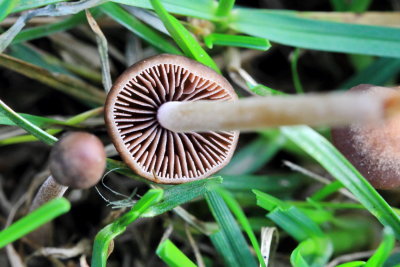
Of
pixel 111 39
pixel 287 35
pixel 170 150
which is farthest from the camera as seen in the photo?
pixel 111 39

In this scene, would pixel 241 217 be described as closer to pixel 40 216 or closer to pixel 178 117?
pixel 178 117

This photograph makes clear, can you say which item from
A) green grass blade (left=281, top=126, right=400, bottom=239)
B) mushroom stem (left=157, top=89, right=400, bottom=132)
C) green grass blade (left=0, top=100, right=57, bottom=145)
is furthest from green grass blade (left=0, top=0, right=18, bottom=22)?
green grass blade (left=281, top=126, right=400, bottom=239)

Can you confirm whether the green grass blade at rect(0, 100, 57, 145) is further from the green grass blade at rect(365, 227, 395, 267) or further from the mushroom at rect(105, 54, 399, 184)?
the green grass blade at rect(365, 227, 395, 267)

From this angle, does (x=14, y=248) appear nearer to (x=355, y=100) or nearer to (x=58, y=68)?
(x=58, y=68)

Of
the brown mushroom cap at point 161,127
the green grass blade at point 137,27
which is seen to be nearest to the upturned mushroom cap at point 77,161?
the brown mushroom cap at point 161,127

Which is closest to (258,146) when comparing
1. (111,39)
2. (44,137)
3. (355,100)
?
(111,39)

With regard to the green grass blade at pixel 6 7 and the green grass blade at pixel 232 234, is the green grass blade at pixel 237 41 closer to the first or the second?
the green grass blade at pixel 232 234

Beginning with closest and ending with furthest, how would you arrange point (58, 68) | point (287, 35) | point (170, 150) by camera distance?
point (170, 150)
point (287, 35)
point (58, 68)
